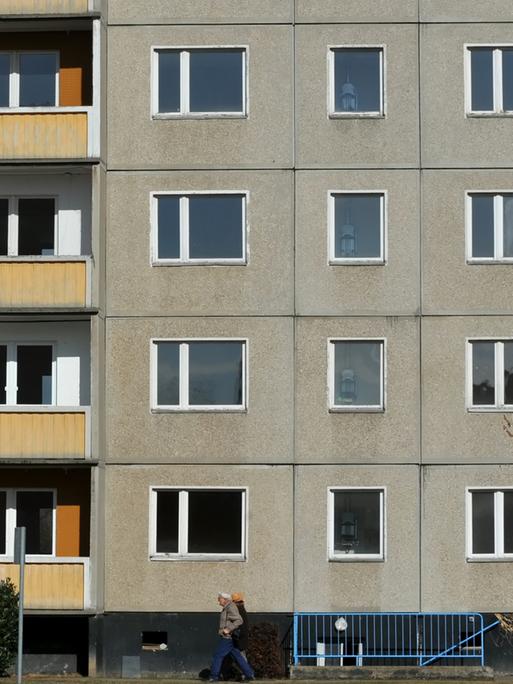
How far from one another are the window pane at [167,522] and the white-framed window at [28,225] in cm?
544

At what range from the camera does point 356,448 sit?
34062 mm

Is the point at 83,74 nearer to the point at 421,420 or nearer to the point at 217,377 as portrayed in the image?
the point at 217,377

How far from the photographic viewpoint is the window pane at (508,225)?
3444 cm

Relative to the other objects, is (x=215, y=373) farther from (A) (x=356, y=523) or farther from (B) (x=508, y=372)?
(B) (x=508, y=372)

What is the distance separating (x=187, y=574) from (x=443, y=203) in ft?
28.9

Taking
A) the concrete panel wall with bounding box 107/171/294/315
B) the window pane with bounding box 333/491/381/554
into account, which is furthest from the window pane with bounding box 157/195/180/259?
the window pane with bounding box 333/491/381/554

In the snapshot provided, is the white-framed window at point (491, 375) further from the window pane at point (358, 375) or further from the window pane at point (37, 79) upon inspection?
the window pane at point (37, 79)

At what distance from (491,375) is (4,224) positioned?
1019 cm

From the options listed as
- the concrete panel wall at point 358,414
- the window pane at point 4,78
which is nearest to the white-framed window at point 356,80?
the concrete panel wall at point 358,414

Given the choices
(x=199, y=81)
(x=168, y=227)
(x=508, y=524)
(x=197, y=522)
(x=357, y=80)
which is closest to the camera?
(x=508, y=524)

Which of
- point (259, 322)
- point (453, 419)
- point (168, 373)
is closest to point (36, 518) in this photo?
point (168, 373)

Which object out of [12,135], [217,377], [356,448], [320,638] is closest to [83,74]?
[12,135]

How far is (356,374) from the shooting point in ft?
113

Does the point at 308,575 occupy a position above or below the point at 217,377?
below
